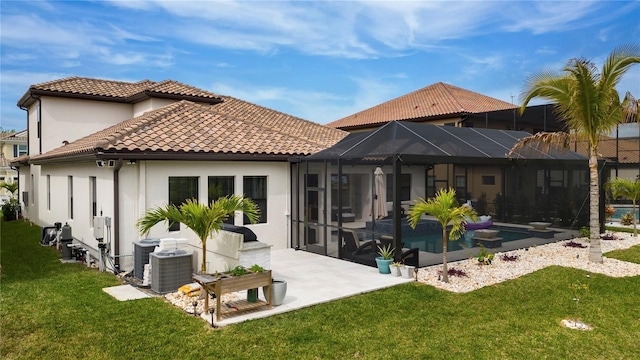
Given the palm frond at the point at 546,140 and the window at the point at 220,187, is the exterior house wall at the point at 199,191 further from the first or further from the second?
the palm frond at the point at 546,140

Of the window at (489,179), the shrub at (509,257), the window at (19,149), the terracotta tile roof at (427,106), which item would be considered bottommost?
the shrub at (509,257)

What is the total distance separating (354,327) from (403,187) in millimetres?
5284

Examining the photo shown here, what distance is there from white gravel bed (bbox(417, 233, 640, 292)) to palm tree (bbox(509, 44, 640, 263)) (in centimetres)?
67

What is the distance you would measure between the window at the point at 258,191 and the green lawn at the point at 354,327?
4.54m

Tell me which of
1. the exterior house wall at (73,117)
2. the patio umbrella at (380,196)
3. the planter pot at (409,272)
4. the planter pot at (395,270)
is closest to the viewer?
the planter pot at (409,272)

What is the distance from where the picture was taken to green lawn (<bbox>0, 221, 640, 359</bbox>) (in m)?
6.07

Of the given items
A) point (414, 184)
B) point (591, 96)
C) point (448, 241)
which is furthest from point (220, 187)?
point (591, 96)

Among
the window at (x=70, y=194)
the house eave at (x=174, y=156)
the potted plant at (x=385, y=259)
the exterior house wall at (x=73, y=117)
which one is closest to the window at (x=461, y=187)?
the potted plant at (x=385, y=259)

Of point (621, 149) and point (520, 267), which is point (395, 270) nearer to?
point (520, 267)

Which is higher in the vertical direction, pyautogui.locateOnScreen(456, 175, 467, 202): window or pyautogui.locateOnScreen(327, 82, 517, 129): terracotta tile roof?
pyautogui.locateOnScreen(327, 82, 517, 129): terracotta tile roof

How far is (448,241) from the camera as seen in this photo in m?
13.3

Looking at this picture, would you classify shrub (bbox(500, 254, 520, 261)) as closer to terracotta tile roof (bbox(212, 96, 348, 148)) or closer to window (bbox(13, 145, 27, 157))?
terracotta tile roof (bbox(212, 96, 348, 148))

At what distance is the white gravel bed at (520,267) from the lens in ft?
32.2

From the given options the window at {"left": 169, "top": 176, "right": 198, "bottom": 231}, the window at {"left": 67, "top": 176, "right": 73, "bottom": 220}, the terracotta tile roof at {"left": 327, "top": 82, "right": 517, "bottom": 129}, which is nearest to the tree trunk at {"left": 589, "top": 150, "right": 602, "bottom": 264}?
the window at {"left": 169, "top": 176, "right": 198, "bottom": 231}
